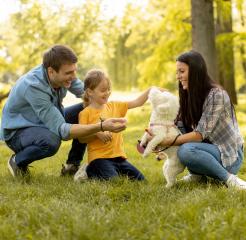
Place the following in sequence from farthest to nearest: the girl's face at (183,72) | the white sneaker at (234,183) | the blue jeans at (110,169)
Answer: the blue jeans at (110,169) → the girl's face at (183,72) → the white sneaker at (234,183)

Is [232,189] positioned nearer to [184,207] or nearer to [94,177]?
[184,207]

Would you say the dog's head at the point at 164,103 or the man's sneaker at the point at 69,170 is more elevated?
the dog's head at the point at 164,103

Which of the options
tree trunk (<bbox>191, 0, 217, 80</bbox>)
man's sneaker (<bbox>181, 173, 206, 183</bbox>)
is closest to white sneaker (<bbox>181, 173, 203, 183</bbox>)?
man's sneaker (<bbox>181, 173, 206, 183</bbox>)

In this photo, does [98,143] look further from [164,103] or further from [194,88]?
[194,88]

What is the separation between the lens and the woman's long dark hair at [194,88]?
14.9ft

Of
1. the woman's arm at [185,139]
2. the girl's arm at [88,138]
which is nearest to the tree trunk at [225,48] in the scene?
the girl's arm at [88,138]

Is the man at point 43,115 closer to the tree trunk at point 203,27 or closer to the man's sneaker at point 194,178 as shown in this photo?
the man's sneaker at point 194,178

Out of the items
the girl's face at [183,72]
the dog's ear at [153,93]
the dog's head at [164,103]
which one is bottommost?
the dog's head at [164,103]

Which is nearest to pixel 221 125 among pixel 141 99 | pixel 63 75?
pixel 141 99

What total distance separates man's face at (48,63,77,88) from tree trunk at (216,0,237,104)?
5.98 m

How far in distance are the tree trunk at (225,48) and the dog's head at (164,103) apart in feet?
19.9

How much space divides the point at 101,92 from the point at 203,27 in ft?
19.1

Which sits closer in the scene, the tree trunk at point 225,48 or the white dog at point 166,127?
the white dog at point 166,127

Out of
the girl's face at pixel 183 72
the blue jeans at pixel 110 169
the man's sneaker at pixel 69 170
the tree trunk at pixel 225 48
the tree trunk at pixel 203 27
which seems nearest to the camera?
the girl's face at pixel 183 72
